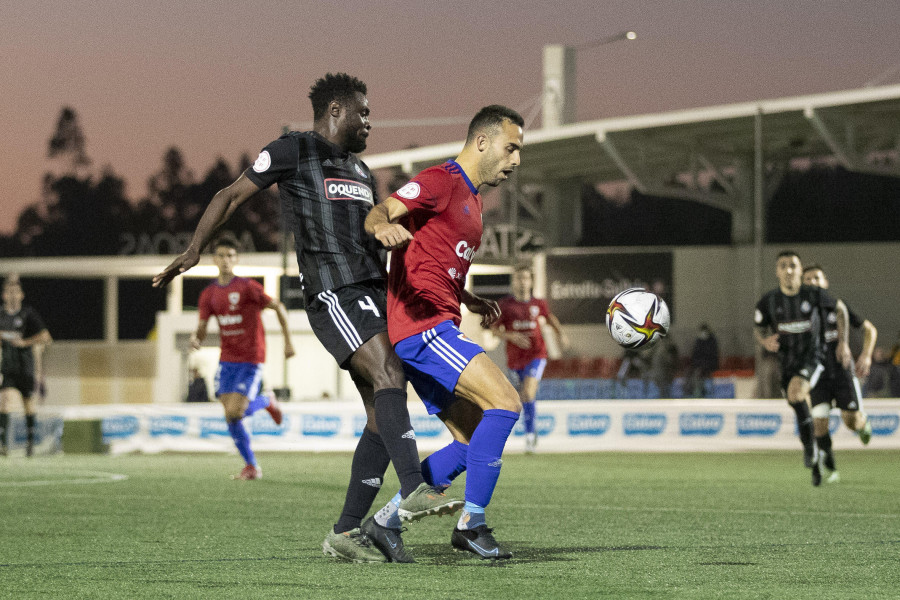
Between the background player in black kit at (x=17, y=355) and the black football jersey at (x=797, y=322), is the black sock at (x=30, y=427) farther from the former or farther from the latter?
the black football jersey at (x=797, y=322)

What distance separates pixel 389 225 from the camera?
546 cm

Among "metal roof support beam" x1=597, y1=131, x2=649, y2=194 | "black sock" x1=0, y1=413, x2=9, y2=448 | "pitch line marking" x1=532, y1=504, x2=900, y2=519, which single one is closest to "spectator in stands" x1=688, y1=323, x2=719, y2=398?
"metal roof support beam" x1=597, y1=131, x2=649, y2=194

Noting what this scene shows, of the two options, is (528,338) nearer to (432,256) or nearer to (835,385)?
(835,385)

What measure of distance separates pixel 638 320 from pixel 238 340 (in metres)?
6.75

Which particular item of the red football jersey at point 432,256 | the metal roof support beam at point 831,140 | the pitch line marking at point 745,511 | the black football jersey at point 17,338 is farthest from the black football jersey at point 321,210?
the metal roof support beam at point 831,140

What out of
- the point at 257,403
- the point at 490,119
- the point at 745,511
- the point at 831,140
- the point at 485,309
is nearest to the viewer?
the point at 490,119

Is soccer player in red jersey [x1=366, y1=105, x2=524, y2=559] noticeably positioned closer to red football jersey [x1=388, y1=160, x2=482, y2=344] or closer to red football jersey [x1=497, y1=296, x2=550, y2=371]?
red football jersey [x1=388, y1=160, x2=482, y2=344]

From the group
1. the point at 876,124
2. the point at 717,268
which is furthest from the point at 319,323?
the point at 717,268

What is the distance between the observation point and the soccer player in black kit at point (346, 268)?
5.97 meters

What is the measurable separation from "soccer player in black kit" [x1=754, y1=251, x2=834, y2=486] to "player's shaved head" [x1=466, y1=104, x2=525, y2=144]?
629cm

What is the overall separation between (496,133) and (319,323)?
1.25 metres

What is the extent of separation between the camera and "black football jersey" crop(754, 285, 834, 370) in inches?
475

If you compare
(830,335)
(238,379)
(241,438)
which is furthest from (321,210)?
(830,335)

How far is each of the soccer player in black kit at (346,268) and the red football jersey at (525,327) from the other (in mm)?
10890
